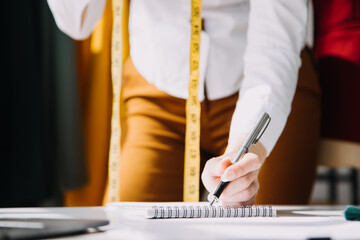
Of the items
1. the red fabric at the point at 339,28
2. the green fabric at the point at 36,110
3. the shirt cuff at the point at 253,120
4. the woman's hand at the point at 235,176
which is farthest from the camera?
the green fabric at the point at 36,110

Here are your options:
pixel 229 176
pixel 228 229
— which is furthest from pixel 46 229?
pixel 229 176

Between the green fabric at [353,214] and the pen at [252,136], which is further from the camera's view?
the pen at [252,136]

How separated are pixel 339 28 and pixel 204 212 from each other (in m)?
0.87

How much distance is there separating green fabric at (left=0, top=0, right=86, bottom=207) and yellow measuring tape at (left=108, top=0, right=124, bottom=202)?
1.05 ft

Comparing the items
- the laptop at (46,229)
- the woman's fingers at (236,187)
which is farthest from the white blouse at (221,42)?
the laptop at (46,229)

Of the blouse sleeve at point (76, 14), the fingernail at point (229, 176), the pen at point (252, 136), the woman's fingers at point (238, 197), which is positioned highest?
the blouse sleeve at point (76, 14)

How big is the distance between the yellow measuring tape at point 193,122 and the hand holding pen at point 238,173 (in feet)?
0.95

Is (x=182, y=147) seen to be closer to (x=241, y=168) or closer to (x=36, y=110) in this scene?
(x=241, y=168)

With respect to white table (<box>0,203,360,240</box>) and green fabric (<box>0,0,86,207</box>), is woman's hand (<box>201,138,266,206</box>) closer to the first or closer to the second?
white table (<box>0,203,360,240</box>)

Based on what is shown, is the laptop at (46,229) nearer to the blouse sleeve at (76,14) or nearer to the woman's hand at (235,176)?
the woman's hand at (235,176)

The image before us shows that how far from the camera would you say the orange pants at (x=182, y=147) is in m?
1.06

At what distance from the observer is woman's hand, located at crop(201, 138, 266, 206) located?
693mm

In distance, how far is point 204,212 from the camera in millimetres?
613

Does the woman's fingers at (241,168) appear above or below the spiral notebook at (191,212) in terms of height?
above
